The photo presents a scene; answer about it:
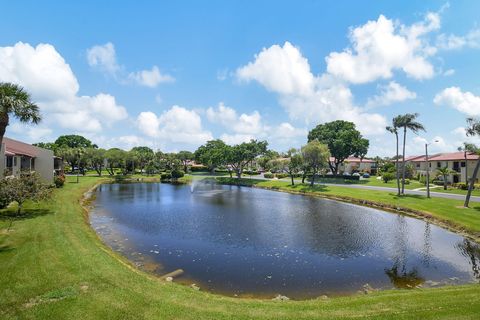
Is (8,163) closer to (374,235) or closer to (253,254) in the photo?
(253,254)

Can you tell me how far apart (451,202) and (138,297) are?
47226 millimetres

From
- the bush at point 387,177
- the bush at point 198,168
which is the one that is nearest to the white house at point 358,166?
the bush at point 387,177

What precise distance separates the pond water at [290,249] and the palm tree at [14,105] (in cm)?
1265

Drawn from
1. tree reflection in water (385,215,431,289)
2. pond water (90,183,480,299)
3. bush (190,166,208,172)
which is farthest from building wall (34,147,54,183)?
bush (190,166,208,172)

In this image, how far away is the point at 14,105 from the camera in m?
24.2

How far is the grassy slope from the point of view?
12.1m

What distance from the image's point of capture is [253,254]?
2445 centimetres

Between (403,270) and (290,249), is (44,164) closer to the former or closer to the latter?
(290,249)

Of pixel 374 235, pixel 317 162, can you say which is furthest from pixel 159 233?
pixel 317 162

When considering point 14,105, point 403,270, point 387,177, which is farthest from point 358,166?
point 14,105

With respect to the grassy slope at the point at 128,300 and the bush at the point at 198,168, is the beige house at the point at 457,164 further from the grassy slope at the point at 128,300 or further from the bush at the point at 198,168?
the bush at the point at 198,168

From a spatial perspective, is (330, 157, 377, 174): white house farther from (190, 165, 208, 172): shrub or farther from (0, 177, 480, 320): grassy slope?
(0, 177, 480, 320): grassy slope

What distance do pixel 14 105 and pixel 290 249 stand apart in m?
25.9

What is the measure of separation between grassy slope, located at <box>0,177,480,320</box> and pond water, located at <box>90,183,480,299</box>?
3250 mm
